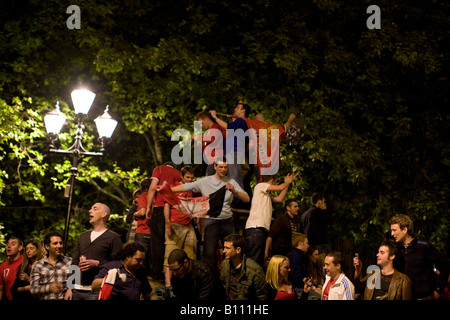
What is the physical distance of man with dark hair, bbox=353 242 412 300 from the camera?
580cm

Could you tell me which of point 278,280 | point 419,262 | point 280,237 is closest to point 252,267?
point 278,280

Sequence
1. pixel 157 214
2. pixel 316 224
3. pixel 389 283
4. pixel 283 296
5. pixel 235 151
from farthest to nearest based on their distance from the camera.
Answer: pixel 316 224 < pixel 235 151 < pixel 157 214 < pixel 283 296 < pixel 389 283

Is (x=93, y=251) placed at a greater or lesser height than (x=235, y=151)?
lesser

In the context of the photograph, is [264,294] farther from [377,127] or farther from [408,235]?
[377,127]

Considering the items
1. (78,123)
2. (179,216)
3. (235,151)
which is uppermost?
(78,123)

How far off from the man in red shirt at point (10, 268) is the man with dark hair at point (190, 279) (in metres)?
2.62

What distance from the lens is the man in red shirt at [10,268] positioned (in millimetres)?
7355

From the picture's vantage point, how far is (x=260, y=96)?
44.6 ft

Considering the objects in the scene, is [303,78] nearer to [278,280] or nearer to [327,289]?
[278,280]

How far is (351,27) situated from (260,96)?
9.89 ft

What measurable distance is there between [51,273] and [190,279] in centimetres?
185

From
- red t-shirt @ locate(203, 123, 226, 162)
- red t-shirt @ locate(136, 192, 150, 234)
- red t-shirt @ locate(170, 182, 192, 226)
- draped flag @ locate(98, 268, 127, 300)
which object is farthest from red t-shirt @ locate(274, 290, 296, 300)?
red t-shirt @ locate(136, 192, 150, 234)

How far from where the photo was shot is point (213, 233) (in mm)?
7457

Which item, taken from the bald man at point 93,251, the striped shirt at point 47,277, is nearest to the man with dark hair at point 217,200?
the bald man at point 93,251
